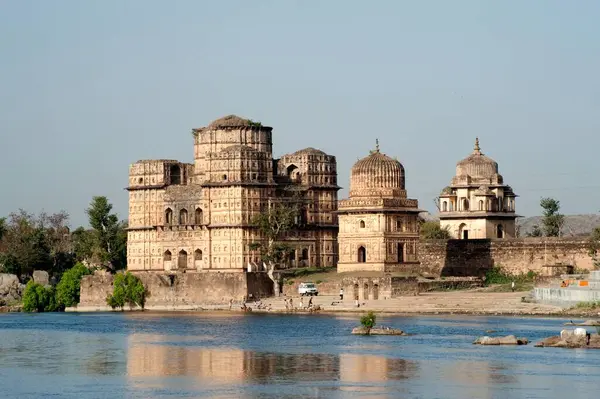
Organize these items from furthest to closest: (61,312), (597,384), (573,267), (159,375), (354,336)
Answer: (61,312)
(573,267)
(354,336)
(159,375)
(597,384)

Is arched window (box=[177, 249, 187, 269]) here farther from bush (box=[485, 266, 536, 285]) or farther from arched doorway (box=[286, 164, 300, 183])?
bush (box=[485, 266, 536, 285])

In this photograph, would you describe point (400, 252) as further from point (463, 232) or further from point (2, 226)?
point (2, 226)

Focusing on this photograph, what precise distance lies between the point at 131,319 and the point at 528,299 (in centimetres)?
2102

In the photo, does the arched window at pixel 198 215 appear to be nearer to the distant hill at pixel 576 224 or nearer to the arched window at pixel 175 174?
the arched window at pixel 175 174

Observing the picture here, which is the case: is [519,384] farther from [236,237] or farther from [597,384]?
[236,237]

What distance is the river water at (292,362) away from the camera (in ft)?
161

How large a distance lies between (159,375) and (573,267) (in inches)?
1775

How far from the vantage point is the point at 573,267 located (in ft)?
309

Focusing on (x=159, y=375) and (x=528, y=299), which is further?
(x=528, y=299)

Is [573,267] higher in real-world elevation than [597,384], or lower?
higher

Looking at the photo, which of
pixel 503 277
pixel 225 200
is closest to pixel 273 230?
pixel 225 200

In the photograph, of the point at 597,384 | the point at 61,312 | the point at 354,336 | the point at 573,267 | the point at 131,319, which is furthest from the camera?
the point at 61,312

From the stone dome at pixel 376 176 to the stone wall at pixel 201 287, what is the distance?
26.0 ft

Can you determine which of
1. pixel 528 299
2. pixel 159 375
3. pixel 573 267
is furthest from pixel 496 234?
pixel 159 375
